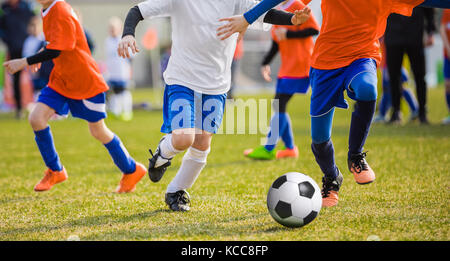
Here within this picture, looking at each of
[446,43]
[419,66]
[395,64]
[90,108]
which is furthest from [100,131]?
[446,43]

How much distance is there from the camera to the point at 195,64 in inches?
147

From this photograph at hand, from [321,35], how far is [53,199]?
2.59 m

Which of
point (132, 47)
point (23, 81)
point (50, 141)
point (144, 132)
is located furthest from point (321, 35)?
point (23, 81)

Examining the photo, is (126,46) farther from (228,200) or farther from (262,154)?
(262,154)

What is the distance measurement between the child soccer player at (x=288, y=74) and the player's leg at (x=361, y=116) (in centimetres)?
238

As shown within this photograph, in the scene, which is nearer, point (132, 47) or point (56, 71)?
point (132, 47)

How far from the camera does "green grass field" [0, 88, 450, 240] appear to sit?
10.7ft

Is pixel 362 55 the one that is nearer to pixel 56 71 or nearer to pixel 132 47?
pixel 132 47

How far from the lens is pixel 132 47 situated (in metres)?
3.40

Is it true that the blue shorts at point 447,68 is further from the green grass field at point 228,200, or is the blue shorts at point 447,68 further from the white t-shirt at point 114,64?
the white t-shirt at point 114,64

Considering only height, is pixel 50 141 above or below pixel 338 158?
above

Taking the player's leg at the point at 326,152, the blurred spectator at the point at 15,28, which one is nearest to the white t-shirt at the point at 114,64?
the blurred spectator at the point at 15,28

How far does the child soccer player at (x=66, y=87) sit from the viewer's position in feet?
14.2
